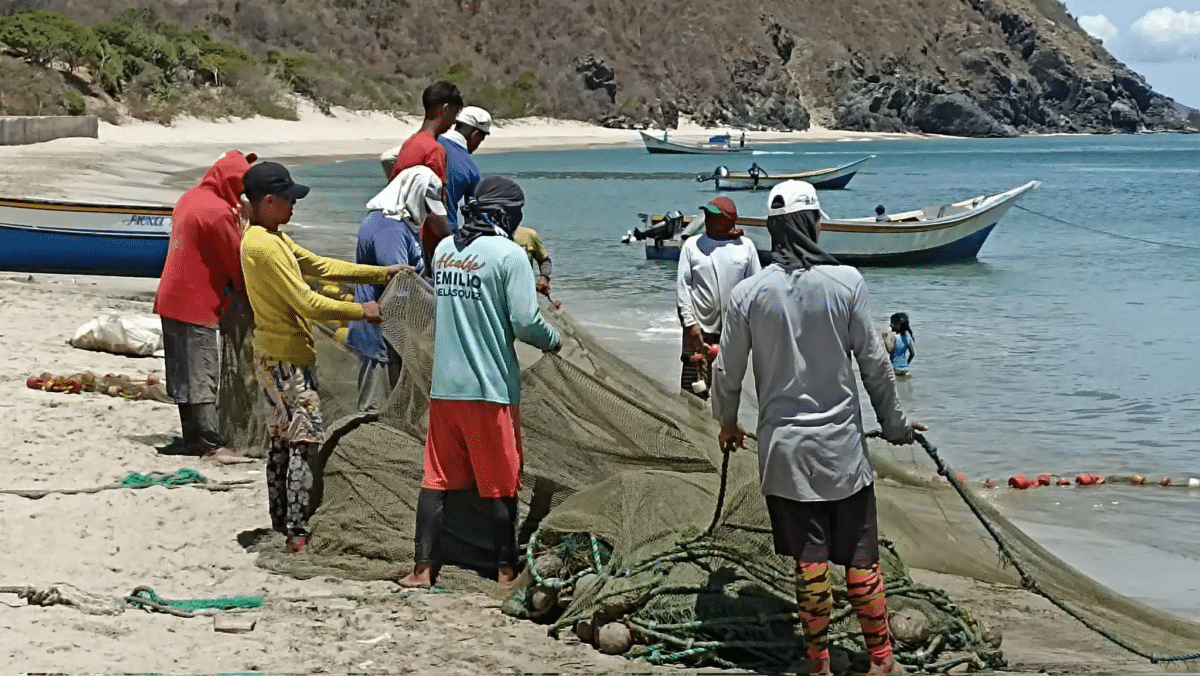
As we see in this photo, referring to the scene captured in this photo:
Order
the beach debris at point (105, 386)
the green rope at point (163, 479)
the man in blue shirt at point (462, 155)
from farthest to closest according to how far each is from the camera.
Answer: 1. the beach debris at point (105, 386)
2. the man in blue shirt at point (462, 155)
3. the green rope at point (163, 479)

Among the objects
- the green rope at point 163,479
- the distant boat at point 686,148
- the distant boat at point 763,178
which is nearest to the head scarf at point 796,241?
the green rope at point 163,479

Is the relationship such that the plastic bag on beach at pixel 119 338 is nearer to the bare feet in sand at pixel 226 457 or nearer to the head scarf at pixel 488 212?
the bare feet in sand at pixel 226 457

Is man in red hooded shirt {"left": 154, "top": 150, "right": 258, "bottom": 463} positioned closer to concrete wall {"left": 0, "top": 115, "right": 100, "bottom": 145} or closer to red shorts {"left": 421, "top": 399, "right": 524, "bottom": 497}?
red shorts {"left": 421, "top": 399, "right": 524, "bottom": 497}

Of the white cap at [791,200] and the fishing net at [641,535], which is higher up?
the white cap at [791,200]

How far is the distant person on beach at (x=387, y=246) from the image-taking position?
603 cm

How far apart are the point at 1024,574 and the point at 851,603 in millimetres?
1280

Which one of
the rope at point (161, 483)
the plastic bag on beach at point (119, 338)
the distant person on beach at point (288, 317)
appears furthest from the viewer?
the plastic bag on beach at point (119, 338)

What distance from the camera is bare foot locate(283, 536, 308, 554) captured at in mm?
5492

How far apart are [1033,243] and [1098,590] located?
24.1 meters

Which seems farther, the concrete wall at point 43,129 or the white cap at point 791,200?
the concrete wall at point 43,129

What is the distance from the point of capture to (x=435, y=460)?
5.04 m

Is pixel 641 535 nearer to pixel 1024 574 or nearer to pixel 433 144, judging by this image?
pixel 1024 574

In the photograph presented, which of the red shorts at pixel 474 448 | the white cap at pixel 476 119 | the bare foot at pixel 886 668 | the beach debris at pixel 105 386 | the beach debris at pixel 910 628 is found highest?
the white cap at pixel 476 119

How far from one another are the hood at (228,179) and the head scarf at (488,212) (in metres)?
2.25
